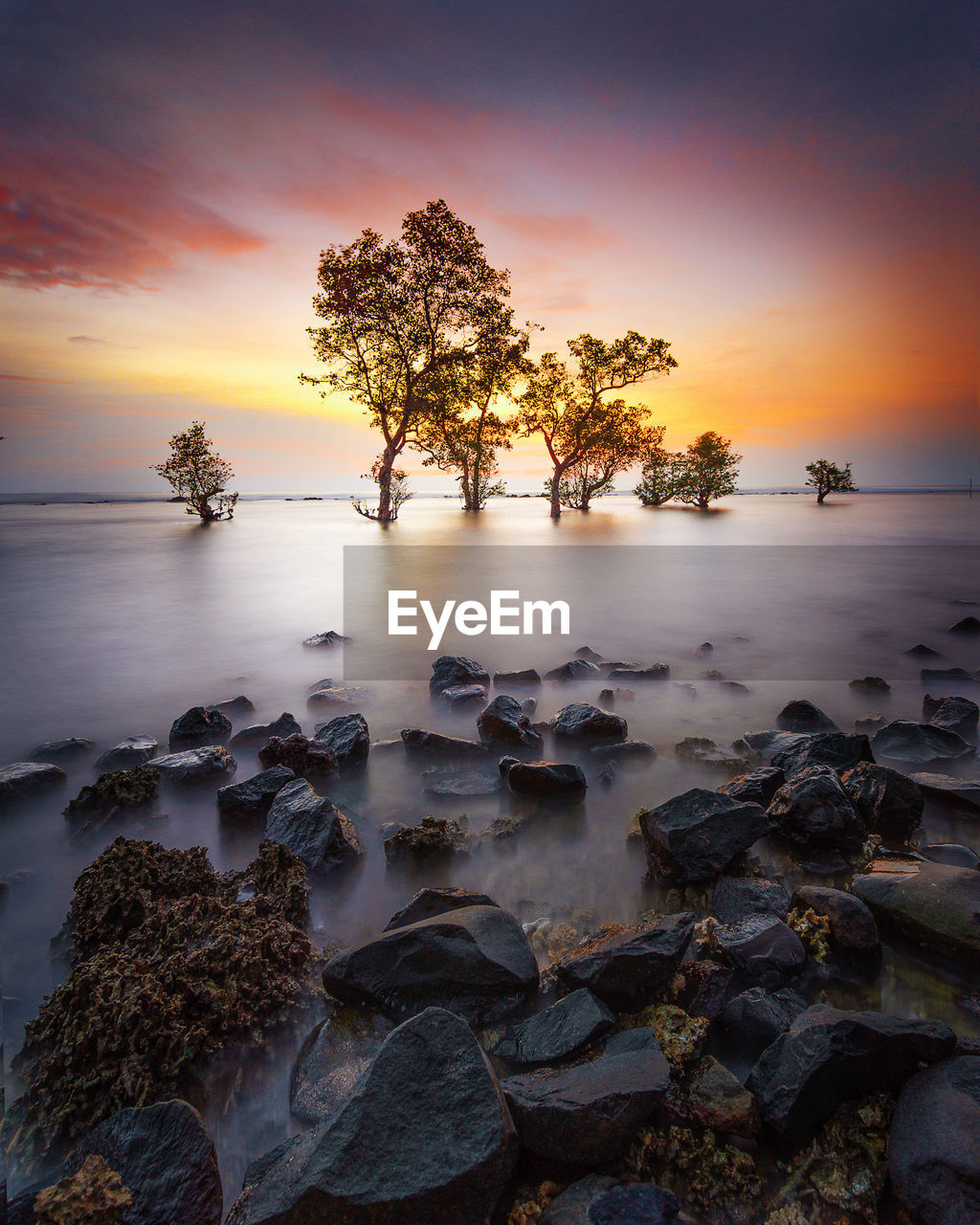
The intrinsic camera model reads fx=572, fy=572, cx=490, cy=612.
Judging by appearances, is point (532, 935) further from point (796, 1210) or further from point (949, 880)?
point (949, 880)

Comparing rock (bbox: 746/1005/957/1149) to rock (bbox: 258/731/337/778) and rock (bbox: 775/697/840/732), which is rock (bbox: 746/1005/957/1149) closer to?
rock (bbox: 258/731/337/778)

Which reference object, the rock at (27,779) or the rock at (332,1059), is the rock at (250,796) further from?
the rock at (332,1059)

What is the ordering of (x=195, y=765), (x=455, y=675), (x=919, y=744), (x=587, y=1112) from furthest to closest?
(x=455, y=675) < (x=919, y=744) < (x=195, y=765) < (x=587, y=1112)

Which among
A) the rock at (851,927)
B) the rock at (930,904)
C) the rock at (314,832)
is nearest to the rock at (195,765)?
the rock at (314,832)

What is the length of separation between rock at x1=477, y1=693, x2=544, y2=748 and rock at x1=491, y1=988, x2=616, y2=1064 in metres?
2.40

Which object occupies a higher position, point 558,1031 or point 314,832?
point 314,832

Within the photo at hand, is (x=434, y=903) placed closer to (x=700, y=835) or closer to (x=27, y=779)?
(x=700, y=835)

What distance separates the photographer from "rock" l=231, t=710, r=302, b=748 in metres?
4.66

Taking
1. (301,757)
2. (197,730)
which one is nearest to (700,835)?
(301,757)

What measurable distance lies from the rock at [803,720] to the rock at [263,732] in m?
4.15

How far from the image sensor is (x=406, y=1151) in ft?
4.99

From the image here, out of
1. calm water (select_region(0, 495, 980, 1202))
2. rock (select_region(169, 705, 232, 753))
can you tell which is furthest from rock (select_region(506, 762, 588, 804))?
rock (select_region(169, 705, 232, 753))

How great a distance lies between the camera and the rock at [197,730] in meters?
4.68

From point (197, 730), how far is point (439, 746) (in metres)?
2.03
